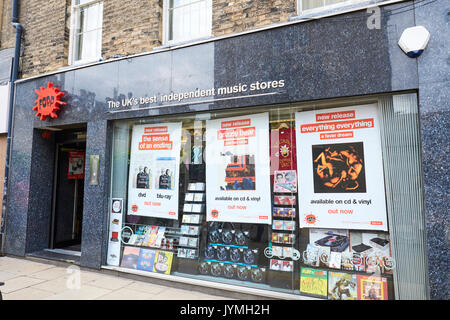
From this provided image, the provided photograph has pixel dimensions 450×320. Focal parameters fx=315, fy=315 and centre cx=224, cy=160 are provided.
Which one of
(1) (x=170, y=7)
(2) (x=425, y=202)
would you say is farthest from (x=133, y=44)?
(2) (x=425, y=202)

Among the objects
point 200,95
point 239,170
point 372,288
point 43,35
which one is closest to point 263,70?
point 200,95

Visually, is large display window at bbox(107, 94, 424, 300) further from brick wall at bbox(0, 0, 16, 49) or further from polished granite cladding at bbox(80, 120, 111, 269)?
brick wall at bbox(0, 0, 16, 49)

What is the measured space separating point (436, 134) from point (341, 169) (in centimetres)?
120

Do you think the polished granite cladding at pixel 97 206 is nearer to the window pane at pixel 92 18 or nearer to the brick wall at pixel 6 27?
the window pane at pixel 92 18

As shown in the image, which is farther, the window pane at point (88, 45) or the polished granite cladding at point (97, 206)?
the window pane at point (88, 45)

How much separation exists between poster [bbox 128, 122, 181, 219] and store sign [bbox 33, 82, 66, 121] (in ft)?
6.49

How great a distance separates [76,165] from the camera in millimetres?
8172

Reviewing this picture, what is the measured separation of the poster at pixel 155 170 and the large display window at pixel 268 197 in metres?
0.02

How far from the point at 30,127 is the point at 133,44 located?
10.6 ft

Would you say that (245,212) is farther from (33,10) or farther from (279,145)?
(33,10)

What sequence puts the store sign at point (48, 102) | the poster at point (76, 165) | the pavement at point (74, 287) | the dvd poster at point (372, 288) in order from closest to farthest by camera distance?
the dvd poster at point (372, 288)
the pavement at point (74, 287)
the store sign at point (48, 102)
the poster at point (76, 165)

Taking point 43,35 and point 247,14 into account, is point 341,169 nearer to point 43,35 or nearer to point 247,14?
point 247,14

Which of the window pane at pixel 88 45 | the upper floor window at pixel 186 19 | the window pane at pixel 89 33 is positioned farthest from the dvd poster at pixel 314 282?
the window pane at pixel 88 45

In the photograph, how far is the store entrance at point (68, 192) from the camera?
24.9 ft
